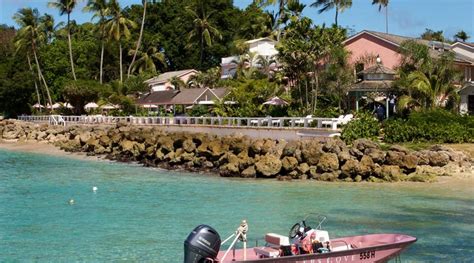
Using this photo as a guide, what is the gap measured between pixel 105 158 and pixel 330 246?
117 ft

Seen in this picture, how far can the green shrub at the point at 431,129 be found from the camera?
119ft

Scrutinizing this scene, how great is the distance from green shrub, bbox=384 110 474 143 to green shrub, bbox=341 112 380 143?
29.5 inches

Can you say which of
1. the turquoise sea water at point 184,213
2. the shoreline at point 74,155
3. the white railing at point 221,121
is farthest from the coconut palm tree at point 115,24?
the turquoise sea water at point 184,213

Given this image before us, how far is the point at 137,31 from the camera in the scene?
99500mm

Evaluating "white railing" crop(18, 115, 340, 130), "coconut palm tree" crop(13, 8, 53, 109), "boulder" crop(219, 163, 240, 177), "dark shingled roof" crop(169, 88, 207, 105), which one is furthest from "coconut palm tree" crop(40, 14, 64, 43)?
"boulder" crop(219, 163, 240, 177)

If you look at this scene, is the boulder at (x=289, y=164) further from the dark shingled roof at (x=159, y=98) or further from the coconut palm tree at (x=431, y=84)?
the dark shingled roof at (x=159, y=98)

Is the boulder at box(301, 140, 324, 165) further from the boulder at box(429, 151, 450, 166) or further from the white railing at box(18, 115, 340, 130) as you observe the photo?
the boulder at box(429, 151, 450, 166)

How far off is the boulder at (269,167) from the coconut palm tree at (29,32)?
172 ft

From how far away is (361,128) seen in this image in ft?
121

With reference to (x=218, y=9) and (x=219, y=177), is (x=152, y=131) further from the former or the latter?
(x=218, y=9)

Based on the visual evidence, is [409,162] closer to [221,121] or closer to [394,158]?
[394,158]

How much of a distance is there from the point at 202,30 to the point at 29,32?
2476cm

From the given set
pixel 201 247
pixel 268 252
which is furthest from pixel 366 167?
pixel 201 247

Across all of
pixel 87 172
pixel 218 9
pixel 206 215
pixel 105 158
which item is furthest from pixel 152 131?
pixel 218 9
